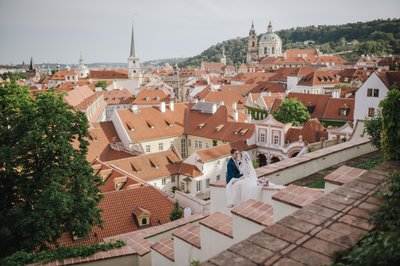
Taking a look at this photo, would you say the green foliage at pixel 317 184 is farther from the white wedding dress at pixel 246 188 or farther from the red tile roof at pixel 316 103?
the red tile roof at pixel 316 103

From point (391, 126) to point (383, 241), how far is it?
3880 mm

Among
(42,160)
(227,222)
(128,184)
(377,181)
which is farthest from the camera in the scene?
(128,184)

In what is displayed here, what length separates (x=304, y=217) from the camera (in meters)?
4.48

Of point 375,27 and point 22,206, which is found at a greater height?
point 375,27

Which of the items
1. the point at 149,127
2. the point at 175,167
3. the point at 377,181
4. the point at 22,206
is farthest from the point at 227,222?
the point at 149,127

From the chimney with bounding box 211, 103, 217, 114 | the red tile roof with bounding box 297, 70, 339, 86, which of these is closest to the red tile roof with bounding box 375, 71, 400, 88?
the chimney with bounding box 211, 103, 217, 114

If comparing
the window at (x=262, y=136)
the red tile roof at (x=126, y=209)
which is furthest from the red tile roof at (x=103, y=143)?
the window at (x=262, y=136)

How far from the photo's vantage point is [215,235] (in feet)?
20.1

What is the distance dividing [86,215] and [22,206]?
6.78 ft

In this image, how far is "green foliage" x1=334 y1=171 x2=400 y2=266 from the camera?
318 cm

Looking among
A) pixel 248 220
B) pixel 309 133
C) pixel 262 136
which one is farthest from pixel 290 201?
pixel 262 136

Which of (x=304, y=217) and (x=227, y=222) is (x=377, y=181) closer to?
(x=304, y=217)

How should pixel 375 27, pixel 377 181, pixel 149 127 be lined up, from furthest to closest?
1. pixel 375 27
2. pixel 149 127
3. pixel 377 181

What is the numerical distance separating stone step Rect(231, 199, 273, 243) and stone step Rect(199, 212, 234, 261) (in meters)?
0.18
